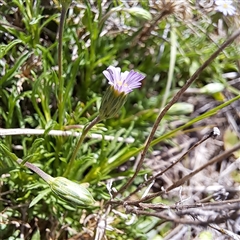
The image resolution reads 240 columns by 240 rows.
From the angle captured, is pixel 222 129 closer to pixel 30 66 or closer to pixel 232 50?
pixel 232 50

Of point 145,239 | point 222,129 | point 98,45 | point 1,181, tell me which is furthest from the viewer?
point 222,129

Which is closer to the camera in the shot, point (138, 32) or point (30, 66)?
point (30, 66)

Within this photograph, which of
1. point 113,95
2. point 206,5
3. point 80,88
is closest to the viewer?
point 113,95

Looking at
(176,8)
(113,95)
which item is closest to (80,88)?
(176,8)

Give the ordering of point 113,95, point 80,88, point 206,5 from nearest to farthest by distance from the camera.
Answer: point 113,95 < point 80,88 < point 206,5

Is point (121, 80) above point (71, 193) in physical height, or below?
above

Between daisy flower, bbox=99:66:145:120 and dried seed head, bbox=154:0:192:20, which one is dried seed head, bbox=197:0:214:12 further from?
daisy flower, bbox=99:66:145:120

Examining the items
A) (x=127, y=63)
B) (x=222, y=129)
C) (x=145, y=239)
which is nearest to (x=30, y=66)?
(x=127, y=63)

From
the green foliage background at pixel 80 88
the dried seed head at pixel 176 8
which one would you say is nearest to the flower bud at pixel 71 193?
the green foliage background at pixel 80 88

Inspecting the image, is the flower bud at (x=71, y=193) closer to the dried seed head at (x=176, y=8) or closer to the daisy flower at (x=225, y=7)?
the dried seed head at (x=176, y=8)

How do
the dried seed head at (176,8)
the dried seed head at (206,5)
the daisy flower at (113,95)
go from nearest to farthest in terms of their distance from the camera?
the daisy flower at (113,95)
the dried seed head at (176,8)
the dried seed head at (206,5)

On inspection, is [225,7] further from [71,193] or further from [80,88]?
[71,193]
